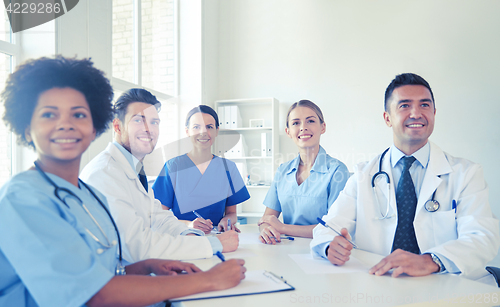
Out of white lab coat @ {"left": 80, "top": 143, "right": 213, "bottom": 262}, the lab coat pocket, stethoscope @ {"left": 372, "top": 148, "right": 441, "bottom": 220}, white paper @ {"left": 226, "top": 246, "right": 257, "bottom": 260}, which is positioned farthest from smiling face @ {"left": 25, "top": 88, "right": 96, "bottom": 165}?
the lab coat pocket

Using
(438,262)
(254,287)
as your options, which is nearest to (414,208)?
(438,262)

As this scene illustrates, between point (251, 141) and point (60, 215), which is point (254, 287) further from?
point (251, 141)

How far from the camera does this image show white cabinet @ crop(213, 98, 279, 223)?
3963 mm

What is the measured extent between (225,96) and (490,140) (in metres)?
3.20

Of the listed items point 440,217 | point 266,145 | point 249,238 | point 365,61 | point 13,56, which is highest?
point 365,61

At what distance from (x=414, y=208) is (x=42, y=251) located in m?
1.39

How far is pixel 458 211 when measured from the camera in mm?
1322

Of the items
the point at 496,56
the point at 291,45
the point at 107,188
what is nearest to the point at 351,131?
the point at 291,45

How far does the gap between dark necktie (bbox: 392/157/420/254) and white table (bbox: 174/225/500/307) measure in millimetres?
300

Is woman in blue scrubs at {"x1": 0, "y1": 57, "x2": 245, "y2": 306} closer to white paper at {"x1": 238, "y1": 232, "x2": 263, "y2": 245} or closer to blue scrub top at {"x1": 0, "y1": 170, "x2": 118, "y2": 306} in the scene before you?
blue scrub top at {"x1": 0, "y1": 170, "x2": 118, "y2": 306}

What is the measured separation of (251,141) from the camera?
13.8 ft

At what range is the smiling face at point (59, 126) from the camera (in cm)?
75

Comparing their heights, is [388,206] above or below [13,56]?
below

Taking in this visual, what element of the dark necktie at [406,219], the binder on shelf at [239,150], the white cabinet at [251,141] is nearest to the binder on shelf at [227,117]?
the white cabinet at [251,141]
